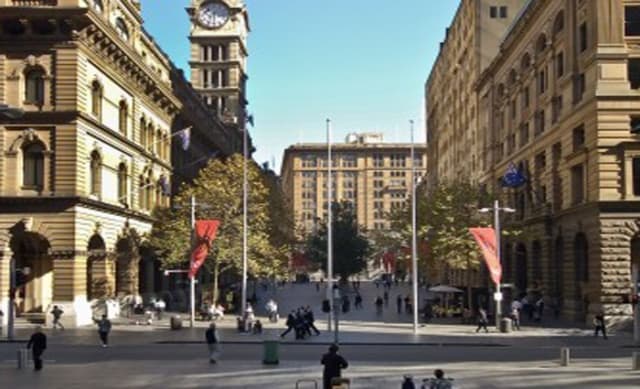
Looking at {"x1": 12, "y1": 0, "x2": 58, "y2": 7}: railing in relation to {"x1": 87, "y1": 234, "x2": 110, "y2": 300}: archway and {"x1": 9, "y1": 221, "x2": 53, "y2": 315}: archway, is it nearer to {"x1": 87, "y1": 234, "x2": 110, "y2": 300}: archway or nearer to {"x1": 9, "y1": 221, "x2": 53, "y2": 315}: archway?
{"x1": 9, "y1": 221, "x2": 53, "y2": 315}: archway

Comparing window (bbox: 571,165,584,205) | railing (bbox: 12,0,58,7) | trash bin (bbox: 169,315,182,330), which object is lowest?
trash bin (bbox: 169,315,182,330)

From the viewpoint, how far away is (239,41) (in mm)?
134875

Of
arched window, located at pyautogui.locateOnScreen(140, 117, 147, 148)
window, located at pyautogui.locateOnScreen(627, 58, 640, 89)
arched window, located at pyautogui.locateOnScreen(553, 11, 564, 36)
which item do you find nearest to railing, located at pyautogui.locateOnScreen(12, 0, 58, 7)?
arched window, located at pyautogui.locateOnScreen(140, 117, 147, 148)

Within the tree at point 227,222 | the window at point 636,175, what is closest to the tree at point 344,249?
the tree at point 227,222

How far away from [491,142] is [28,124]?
161 ft

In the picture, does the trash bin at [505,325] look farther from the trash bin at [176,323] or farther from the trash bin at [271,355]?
the trash bin at [271,355]

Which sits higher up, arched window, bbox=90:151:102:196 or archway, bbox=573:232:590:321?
arched window, bbox=90:151:102:196

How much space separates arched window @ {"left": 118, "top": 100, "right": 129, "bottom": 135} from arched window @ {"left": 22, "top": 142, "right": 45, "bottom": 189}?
33.3ft

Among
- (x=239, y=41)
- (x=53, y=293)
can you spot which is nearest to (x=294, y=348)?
(x=53, y=293)

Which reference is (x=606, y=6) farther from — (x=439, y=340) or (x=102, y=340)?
(x=102, y=340)

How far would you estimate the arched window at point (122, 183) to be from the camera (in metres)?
60.5

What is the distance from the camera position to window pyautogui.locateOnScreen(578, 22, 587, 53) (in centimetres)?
5306

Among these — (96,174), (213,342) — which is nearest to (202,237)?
(96,174)

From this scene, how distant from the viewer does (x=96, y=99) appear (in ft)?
180
